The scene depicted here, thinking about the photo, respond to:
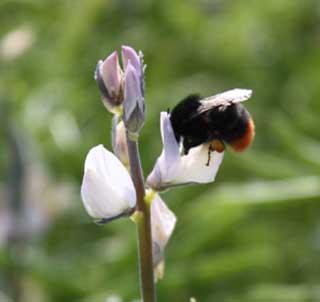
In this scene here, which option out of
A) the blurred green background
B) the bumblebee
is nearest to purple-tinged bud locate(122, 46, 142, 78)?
the bumblebee

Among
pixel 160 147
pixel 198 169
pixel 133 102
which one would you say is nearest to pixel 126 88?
pixel 133 102

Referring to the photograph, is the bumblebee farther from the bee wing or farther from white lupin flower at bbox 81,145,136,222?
white lupin flower at bbox 81,145,136,222

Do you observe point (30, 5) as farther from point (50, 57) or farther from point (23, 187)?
point (23, 187)

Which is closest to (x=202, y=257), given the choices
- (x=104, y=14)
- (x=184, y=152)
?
(x=184, y=152)

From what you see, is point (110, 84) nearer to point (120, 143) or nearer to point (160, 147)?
point (120, 143)

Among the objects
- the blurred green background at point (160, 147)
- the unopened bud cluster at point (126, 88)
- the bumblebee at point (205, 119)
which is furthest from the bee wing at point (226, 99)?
the blurred green background at point (160, 147)

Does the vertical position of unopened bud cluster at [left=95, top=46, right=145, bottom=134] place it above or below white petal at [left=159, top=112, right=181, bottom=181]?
above
